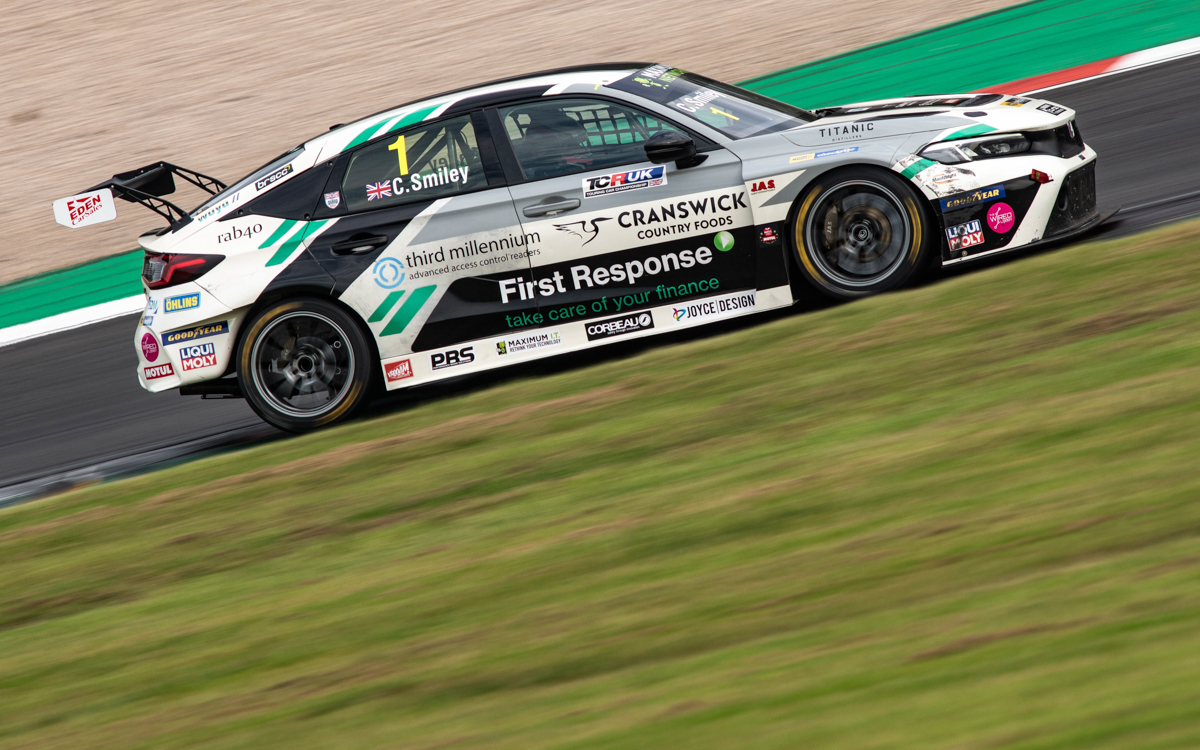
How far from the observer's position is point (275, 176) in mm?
7484

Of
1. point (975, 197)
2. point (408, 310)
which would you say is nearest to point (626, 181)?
point (408, 310)

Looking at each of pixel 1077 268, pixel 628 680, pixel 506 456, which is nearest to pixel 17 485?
pixel 506 456

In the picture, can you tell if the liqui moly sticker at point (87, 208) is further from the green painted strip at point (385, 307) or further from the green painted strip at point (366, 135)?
the green painted strip at point (385, 307)

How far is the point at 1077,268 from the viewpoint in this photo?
632 centimetres

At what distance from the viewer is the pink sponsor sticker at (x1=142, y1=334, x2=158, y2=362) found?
7.54 metres

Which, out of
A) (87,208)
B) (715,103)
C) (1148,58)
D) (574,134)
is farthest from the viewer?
(1148,58)

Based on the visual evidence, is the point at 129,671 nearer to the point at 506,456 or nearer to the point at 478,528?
the point at 478,528

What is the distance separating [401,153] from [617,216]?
A: 137 centimetres

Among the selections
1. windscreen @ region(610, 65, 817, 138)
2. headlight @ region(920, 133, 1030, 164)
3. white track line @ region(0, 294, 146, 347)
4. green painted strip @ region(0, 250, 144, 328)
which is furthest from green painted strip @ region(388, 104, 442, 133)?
green painted strip @ region(0, 250, 144, 328)

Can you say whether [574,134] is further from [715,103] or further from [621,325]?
[621,325]

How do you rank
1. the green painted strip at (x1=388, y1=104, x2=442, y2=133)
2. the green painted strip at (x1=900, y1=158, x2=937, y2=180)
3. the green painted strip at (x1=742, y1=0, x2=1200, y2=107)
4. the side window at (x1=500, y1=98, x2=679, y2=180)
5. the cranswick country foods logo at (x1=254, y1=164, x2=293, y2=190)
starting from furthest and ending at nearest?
the green painted strip at (x1=742, y1=0, x2=1200, y2=107) → the cranswick country foods logo at (x1=254, y1=164, x2=293, y2=190) → the green painted strip at (x1=388, y1=104, x2=442, y2=133) → the side window at (x1=500, y1=98, x2=679, y2=180) → the green painted strip at (x1=900, y1=158, x2=937, y2=180)

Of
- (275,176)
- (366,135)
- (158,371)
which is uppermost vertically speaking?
(366,135)

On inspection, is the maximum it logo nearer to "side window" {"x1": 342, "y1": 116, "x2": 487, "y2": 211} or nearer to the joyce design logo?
the joyce design logo

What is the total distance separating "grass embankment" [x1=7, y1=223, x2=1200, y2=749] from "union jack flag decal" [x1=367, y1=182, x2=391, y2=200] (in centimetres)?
146
